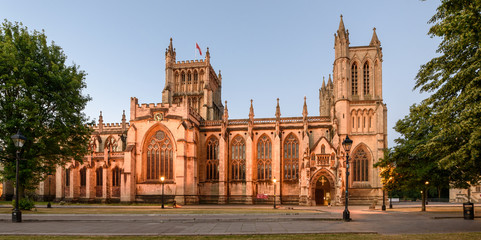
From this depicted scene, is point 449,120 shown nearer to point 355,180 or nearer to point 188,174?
point 355,180

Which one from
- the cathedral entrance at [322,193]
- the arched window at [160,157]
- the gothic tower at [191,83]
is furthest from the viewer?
the gothic tower at [191,83]

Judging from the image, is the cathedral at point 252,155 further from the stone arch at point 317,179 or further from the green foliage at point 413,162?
the green foliage at point 413,162

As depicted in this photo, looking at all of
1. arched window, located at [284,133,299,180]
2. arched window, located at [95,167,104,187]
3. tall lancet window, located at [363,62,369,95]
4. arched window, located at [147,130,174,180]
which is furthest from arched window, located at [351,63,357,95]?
arched window, located at [95,167,104,187]

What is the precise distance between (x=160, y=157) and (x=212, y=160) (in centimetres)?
753

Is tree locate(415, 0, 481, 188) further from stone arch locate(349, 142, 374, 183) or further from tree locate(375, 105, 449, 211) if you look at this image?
stone arch locate(349, 142, 374, 183)

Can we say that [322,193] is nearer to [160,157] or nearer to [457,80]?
[160,157]

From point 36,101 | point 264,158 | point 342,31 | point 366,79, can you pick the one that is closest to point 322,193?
point 264,158

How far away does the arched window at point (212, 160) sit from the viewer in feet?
165

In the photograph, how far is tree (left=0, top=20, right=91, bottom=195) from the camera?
26.0m

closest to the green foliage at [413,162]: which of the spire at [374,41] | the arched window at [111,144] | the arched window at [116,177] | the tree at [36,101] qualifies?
the spire at [374,41]

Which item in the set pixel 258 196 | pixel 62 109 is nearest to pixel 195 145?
pixel 258 196

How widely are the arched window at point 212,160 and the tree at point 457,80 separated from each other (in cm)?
3632

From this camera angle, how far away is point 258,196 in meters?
47.9

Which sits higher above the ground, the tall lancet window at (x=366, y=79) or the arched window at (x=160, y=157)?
the tall lancet window at (x=366, y=79)
